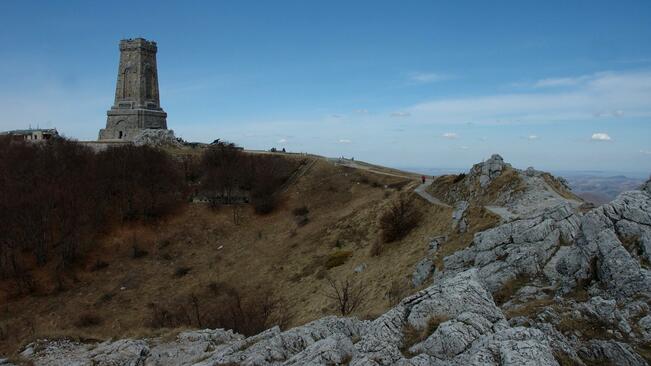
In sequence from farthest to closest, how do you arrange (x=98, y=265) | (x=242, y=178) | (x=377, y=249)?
(x=242, y=178)
(x=98, y=265)
(x=377, y=249)

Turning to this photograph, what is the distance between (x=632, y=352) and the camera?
10875 millimetres

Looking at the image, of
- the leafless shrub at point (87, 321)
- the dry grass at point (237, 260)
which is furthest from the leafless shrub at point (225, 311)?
the leafless shrub at point (87, 321)

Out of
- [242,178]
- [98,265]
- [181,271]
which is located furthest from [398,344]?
[242,178]

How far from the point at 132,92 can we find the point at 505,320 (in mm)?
63579

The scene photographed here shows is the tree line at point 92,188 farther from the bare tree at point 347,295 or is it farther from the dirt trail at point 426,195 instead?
the bare tree at point 347,295

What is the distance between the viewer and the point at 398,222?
117 ft

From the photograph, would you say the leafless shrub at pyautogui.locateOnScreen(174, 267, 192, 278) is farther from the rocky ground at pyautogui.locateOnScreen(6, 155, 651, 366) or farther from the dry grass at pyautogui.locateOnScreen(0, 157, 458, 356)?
the rocky ground at pyautogui.locateOnScreen(6, 155, 651, 366)

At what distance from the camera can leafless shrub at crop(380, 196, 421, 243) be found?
34844 mm

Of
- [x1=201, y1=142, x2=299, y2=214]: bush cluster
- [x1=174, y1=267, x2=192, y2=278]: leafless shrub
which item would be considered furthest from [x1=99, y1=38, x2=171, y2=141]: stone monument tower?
[x1=174, y1=267, x2=192, y2=278]: leafless shrub

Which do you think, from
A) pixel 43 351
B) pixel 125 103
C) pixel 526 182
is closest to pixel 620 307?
pixel 526 182

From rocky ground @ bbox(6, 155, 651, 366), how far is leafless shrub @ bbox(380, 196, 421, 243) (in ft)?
35.7

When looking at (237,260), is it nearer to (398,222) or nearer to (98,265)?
(98,265)

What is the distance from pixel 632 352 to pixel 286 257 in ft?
104

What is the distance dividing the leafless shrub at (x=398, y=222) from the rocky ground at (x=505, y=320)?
10.9 metres
